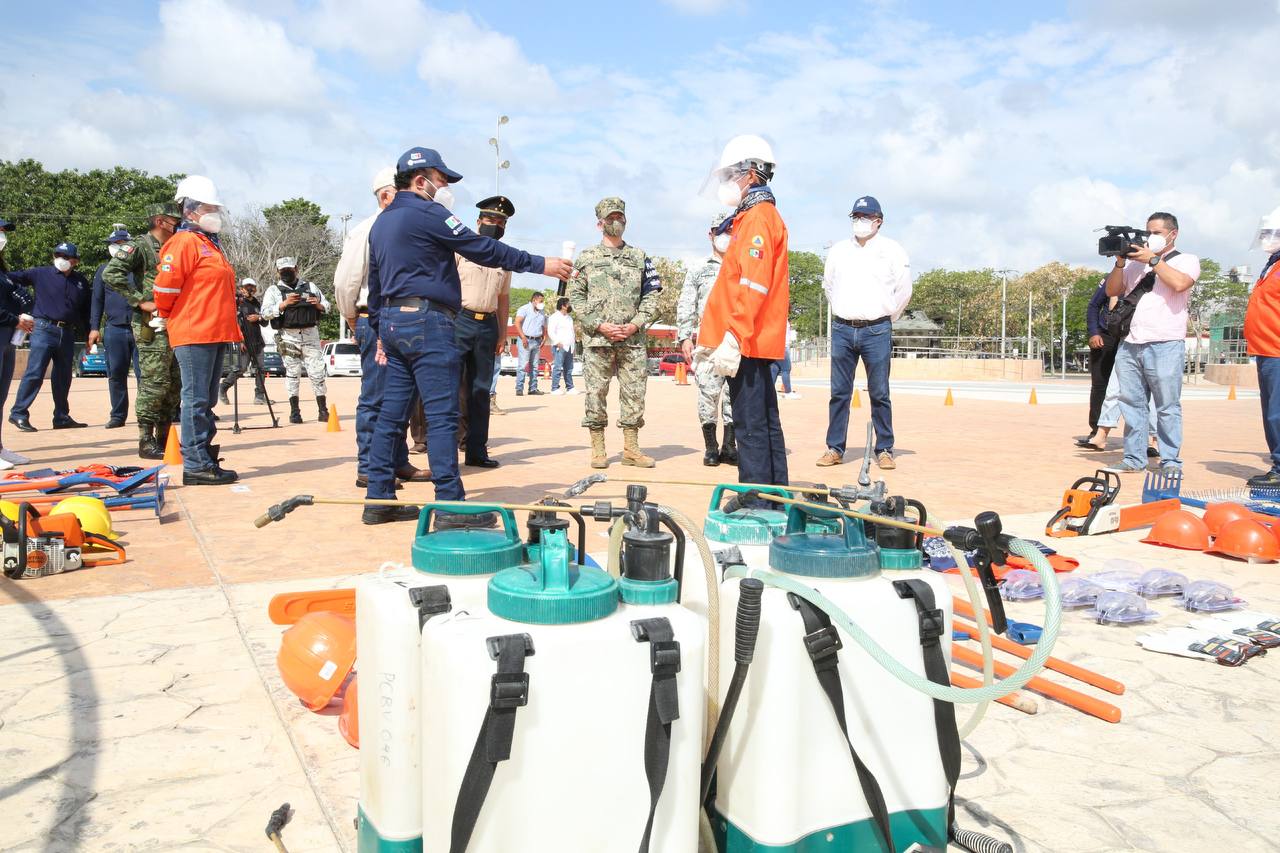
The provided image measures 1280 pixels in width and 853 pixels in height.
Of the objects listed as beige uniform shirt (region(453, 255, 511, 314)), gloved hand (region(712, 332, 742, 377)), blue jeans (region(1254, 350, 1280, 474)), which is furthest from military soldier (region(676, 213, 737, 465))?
blue jeans (region(1254, 350, 1280, 474))

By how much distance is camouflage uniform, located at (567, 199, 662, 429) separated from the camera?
7.34 metres

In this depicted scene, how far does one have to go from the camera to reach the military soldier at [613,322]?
7.34 meters

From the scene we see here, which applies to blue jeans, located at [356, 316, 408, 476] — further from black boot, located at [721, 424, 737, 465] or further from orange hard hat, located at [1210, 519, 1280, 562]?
orange hard hat, located at [1210, 519, 1280, 562]

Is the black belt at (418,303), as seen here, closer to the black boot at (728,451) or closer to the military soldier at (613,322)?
the military soldier at (613,322)

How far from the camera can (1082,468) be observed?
7.73m

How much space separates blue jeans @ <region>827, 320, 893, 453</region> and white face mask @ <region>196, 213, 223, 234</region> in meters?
4.86

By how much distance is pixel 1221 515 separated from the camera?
4816 millimetres

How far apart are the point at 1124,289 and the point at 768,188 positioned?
463 cm

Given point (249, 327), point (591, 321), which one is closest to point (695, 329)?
point (591, 321)

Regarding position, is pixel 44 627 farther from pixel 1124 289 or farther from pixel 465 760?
pixel 1124 289

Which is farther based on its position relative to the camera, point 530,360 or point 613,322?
point 530,360

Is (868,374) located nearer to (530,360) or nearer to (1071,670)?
(1071,670)

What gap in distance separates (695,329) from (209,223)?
4.58 metres

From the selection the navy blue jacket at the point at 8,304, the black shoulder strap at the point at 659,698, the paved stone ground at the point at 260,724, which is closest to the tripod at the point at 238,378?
the navy blue jacket at the point at 8,304
